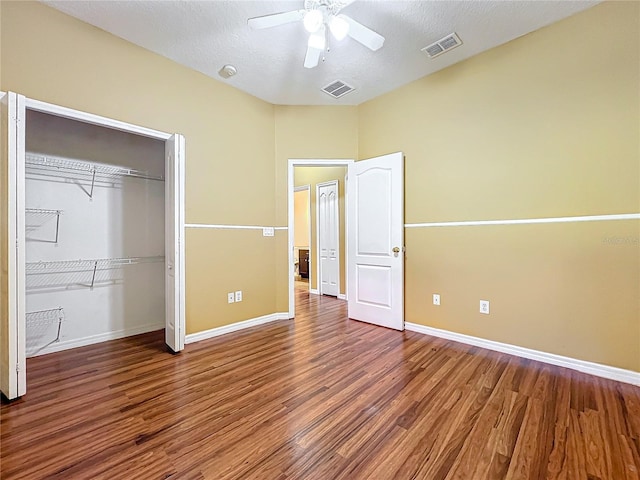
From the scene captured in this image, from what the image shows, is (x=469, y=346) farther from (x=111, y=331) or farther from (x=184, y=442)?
(x=111, y=331)

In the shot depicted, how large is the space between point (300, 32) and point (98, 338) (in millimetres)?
3731

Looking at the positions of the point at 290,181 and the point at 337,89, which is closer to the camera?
the point at 337,89

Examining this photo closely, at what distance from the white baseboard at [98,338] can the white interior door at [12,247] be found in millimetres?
894

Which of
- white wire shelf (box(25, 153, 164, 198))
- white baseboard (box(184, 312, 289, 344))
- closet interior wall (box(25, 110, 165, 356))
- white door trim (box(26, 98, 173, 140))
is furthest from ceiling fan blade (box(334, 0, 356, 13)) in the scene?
white baseboard (box(184, 312, 289, 344))

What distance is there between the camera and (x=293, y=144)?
3.98m

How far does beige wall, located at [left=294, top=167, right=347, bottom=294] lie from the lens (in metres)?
5.31

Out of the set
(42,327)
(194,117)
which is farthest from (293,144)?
(42,327)

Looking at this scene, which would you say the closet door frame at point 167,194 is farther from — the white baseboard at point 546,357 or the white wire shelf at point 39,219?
the white baseboard at point 546,357

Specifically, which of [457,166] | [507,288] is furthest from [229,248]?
[507,288]

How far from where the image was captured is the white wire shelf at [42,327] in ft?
8.93

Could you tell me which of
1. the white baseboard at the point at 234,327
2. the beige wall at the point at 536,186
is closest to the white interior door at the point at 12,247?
the white baseboard at the point at 234,327

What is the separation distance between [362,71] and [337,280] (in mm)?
3443

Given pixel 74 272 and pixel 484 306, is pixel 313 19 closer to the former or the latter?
pixel 484 306

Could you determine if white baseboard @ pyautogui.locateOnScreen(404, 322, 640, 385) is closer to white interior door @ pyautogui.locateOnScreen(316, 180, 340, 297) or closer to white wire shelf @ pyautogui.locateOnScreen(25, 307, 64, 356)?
white interior door @ pyautogui.locateOnScreen(316, 180, 340, 297)
